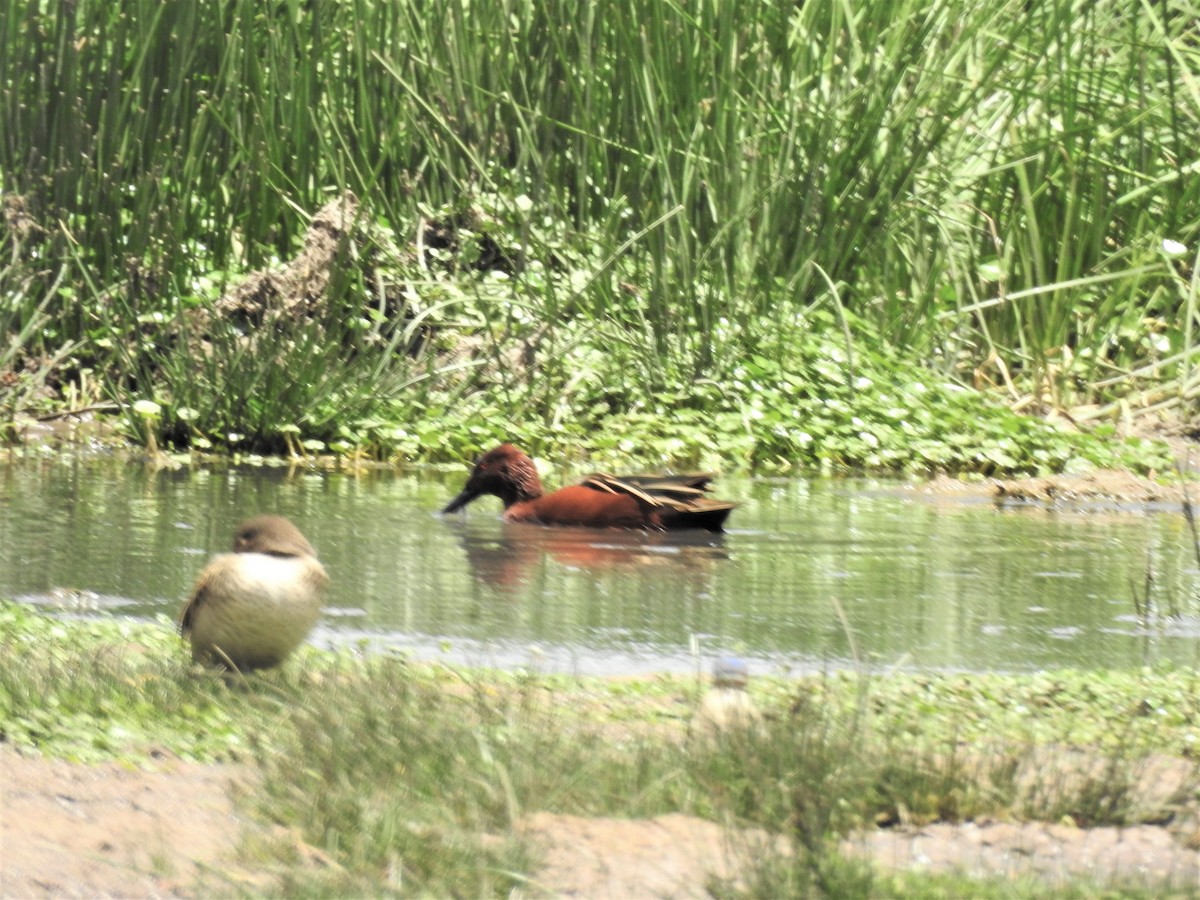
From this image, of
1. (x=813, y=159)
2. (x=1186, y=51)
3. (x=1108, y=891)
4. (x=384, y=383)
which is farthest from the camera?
(x=1186, y=51)

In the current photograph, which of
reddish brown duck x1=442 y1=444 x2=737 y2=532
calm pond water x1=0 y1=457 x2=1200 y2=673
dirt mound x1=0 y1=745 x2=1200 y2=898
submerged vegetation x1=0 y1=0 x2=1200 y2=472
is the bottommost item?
dirt mound x1=0 y1=745 x2=1200 y2=898

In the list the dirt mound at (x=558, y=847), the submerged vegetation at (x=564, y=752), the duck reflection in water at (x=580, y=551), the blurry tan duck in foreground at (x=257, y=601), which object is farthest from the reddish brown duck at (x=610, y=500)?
the dirt mound at (x=558, y=847)

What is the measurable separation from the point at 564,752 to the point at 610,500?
4.21m

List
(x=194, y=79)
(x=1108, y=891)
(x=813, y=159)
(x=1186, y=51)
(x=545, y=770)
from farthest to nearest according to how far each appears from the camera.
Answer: (x=1186, y=51), (x=194, y=79), (x=813, y=159), (x=545, y=770), (x=1108, y=891)

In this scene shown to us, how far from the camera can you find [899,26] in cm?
1245

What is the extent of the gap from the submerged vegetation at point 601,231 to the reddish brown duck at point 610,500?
2.27 metres

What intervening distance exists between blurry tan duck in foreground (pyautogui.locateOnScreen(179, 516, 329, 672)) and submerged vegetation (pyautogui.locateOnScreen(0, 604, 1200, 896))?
73 mm

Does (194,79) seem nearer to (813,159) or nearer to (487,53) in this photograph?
(487,53)

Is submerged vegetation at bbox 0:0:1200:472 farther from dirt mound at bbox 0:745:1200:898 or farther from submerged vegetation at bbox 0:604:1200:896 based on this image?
dirt mound at bbox 0:745:1200:898

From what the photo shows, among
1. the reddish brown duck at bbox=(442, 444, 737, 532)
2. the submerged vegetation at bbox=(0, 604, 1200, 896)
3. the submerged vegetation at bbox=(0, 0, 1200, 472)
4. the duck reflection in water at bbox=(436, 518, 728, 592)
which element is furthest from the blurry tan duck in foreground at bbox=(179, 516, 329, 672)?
the submerged vegetation at bbox=(0, 0, 1200, 472)

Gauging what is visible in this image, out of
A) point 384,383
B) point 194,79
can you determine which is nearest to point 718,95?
point 384,383

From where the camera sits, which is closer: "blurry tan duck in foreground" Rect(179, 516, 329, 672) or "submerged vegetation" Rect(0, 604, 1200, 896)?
"submerged vegetation" Rect(0, 604, 1200, 896)

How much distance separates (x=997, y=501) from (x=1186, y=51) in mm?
5475

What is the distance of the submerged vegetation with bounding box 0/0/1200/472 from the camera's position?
431 inches
